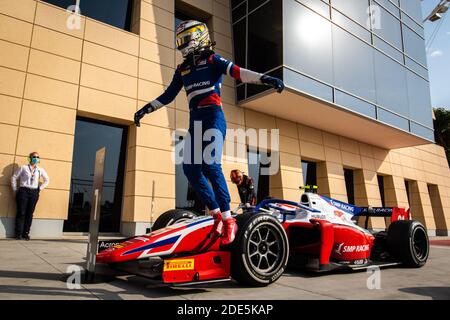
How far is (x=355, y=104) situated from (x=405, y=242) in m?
8.50

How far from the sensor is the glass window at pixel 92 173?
27.8 feet

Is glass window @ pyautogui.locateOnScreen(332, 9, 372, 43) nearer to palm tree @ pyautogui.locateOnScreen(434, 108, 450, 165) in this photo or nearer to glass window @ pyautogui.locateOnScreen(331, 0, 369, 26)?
glass window @ pyautogui.locateOnScreen(331, 0, 369, 26)

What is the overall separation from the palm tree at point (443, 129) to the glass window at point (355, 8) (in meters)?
24.0

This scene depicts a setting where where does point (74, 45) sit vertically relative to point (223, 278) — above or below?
above

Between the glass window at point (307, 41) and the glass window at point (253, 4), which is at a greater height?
the glass window at point (253, 4)

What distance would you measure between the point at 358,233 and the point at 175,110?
689cm

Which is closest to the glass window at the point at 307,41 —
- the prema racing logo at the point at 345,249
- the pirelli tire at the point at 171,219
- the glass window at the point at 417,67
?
the glass window at the point at 417,67

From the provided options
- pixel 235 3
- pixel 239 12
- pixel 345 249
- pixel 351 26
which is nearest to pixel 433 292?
pixel 345 249

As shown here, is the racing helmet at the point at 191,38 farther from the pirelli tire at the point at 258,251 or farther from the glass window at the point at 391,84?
the glass window at the point at 391,84

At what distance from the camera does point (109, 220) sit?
8.92 meters

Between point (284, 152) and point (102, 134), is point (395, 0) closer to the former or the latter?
point (284, 152)

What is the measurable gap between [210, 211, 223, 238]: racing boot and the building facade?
559 cm
